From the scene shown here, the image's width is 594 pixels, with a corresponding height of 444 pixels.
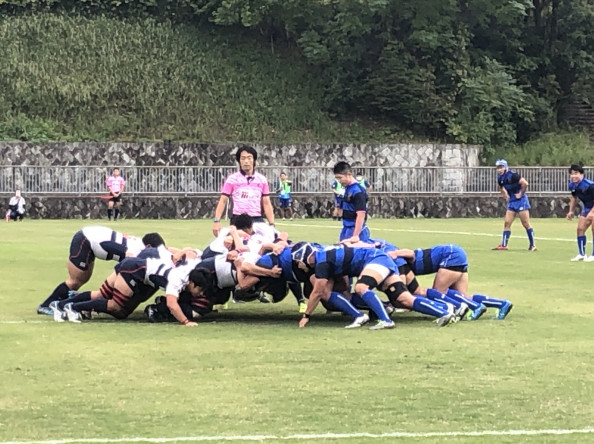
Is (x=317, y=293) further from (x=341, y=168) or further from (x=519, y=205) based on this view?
(x=519, y=205)

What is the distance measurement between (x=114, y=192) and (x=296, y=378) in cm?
3134

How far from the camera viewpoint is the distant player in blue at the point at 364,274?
454 inches

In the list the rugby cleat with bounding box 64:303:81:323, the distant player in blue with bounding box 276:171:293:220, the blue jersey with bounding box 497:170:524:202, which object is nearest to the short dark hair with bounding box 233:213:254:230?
the rugby cleat with bounding box 64:303:81:323

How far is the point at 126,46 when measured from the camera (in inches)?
2112

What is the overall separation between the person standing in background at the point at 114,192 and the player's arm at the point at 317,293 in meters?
→ 28.0

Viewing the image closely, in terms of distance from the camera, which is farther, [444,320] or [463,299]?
[463,299]

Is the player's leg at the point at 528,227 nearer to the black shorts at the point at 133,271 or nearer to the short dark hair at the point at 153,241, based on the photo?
the short dark hair at the point at 153,241

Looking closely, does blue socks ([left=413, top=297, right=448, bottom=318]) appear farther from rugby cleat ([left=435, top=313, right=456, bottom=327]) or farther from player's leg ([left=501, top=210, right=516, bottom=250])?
player's leg ([left=501, top=210, right=516, bottom=250])

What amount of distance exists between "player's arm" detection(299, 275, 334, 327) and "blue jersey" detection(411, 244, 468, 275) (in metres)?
1.25

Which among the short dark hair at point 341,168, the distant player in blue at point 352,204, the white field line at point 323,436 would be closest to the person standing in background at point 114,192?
the distant player in blue at point 352,204

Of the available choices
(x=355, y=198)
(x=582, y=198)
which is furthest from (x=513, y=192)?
(x=355, y=198)

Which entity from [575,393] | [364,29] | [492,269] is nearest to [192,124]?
[364,29]

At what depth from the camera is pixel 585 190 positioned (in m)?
21.5

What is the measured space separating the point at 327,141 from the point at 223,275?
38127mm
